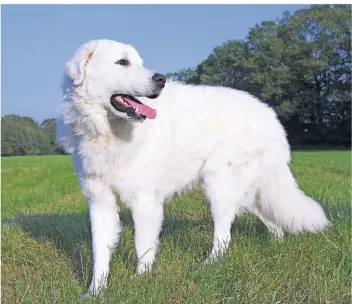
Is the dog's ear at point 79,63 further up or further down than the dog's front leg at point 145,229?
further up

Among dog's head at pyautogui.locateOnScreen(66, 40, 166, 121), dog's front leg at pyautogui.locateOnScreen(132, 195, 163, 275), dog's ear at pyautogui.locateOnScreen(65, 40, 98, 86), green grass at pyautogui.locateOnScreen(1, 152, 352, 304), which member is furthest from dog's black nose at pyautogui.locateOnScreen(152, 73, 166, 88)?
green grass at pyautogui.locateOnScreen(1, 152, 352, 304)

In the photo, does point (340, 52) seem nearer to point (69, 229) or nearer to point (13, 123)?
point (13, 123)

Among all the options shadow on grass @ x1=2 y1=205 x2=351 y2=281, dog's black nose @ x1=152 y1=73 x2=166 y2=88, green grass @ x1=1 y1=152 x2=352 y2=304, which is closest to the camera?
green grass @ x1=1 y1=152 x2=352 y2=304

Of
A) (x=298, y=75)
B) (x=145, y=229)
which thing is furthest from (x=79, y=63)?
(x=298, y=75)

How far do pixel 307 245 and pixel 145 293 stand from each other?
1729 millimetres

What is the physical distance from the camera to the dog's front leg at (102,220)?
3.69 m

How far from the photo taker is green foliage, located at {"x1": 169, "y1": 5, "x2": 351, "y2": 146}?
156ft

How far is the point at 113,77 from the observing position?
363 cm

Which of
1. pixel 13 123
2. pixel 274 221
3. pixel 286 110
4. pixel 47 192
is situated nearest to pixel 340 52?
pixel 286 110

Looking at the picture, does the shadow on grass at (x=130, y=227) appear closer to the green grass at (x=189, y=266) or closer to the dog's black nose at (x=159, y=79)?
the green grass at (x=189, y=266)

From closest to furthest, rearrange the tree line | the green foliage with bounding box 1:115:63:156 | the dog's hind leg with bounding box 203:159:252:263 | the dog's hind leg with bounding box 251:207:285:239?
1. the dog's hind leg with bounding box 203:159:252:263
2. the dog's hind leg with bounding box 251:207:285:239
3. the green foliage with bounding box 1:115:63:156
4. the tree line

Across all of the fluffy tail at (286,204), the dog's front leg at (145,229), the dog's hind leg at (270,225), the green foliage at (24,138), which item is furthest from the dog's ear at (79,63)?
the green foliage at (24,138)

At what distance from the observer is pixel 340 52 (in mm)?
50625

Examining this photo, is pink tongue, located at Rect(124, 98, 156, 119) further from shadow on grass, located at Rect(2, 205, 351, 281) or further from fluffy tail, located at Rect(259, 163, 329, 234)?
fluffy tail, located at Rect(259, 163, 329, 234)
